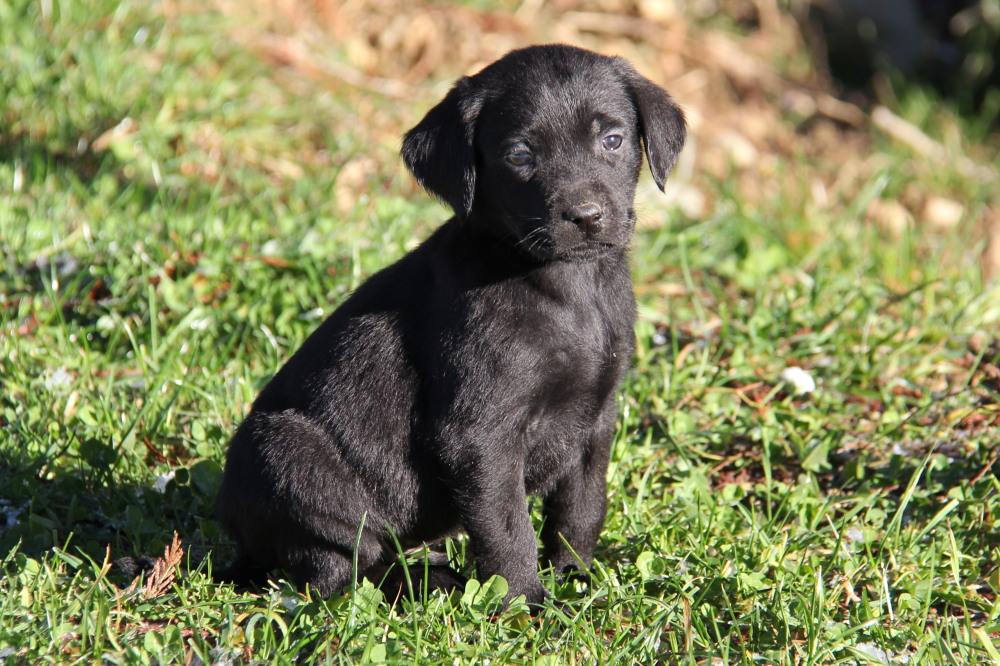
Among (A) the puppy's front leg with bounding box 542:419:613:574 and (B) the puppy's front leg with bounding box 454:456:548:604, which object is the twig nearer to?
(A) the puppy's front leg with bounding box 542:419:613:574

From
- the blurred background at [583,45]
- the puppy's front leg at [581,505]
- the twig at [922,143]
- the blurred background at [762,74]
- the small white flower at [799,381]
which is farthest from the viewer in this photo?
the twig at [922,143]

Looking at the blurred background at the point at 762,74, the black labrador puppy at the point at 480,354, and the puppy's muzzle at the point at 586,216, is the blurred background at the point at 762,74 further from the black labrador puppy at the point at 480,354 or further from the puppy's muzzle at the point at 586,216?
the puppy's muzzle at the point at 586,216

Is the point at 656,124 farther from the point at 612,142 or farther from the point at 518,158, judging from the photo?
the point at 518,158

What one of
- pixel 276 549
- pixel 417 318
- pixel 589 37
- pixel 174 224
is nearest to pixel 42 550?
pixel 276 549

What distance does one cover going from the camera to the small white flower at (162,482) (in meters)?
3.76

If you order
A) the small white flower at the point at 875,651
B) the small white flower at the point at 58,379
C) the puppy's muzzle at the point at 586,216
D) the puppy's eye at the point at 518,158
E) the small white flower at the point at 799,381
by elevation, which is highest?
the puppy's eye at the point at 518,158

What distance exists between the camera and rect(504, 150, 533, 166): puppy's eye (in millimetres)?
3035

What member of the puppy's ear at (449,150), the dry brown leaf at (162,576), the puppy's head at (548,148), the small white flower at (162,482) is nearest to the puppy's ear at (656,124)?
the puppy's head at (548,148)

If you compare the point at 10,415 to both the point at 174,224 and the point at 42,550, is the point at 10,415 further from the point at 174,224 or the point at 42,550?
the point at 174,224

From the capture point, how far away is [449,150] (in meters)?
3.11

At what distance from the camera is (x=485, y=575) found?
3.04 metres

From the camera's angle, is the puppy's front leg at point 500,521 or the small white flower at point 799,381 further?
the small white flower at point 799,381

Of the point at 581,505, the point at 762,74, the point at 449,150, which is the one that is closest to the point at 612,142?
the point at 449,150

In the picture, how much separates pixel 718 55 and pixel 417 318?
6.53m
